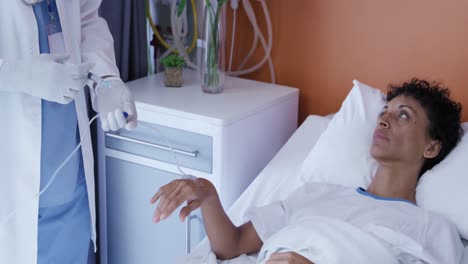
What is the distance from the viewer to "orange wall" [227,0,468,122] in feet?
6.90

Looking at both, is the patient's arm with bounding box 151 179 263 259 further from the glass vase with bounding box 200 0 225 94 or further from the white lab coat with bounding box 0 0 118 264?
the glass vase with bounding box 200 0 225 94

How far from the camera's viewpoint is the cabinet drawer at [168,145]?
6.77 ft

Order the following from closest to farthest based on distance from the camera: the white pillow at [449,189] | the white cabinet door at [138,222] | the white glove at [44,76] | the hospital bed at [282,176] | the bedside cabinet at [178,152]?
the white glove at [44,76], the white pillow at [449,189], the hospital bed at [282,176], the bedside cabinet at [178,152], the white cabinet door at [138,222]

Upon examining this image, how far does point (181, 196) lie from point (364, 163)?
57 cm

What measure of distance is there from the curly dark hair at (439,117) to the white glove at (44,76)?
0.92 meters

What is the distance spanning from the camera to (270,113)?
2.24 m

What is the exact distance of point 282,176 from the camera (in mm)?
2023

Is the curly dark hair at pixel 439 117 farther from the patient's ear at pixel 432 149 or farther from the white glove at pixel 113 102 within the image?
the white glove at pixel 113 102

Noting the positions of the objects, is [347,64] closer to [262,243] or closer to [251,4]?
[251,4]

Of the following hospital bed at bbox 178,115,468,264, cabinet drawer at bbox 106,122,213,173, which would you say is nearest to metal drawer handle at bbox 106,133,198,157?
cabinet drawer at bbox 106,122,213,173

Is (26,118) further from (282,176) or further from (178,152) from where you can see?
(282,176)

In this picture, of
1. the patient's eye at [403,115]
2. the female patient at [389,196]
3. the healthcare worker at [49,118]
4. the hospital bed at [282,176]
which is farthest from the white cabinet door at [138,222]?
the patient's eye at [403,115]

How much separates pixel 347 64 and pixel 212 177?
65 centimetres

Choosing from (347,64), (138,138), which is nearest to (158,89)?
(138,138)
